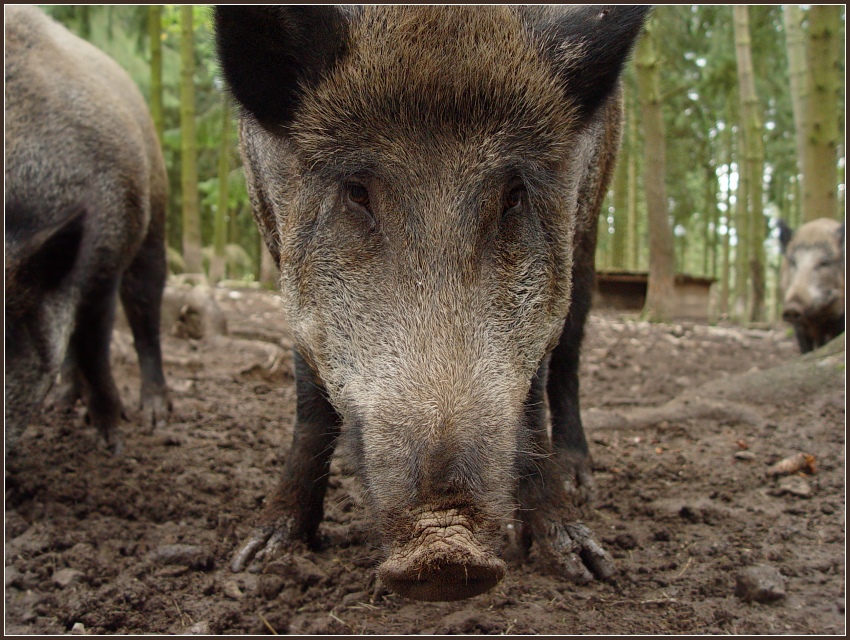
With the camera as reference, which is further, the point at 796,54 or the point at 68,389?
the point at 796,54

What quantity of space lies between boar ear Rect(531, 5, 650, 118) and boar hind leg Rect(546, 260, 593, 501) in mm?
1443

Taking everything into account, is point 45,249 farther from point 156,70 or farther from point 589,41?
point 156,70

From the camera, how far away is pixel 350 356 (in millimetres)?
2416

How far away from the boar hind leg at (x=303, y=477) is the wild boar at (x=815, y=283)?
7460mm

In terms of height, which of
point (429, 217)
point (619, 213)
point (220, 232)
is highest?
point (619, 213)

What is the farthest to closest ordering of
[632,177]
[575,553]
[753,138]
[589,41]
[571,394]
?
[632,177]
[753,138]
[571,394]
[575,553]
[589,41]

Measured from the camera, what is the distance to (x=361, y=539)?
11.3ft

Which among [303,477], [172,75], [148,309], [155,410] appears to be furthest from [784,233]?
[172,75]

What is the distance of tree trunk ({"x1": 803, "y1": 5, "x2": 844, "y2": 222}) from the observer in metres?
8.50

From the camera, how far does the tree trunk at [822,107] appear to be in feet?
27.9

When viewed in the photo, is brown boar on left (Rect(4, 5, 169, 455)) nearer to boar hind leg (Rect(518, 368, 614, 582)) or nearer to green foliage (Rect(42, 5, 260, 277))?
boar hind leg (Rect(518, 368, 614, 582))

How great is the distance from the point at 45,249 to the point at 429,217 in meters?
2.41

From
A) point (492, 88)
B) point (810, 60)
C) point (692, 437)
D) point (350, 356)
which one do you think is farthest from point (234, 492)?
point (810, 60)

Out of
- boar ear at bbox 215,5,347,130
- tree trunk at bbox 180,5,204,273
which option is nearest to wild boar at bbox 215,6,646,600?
boar ear at bbox 215,5,347,130
